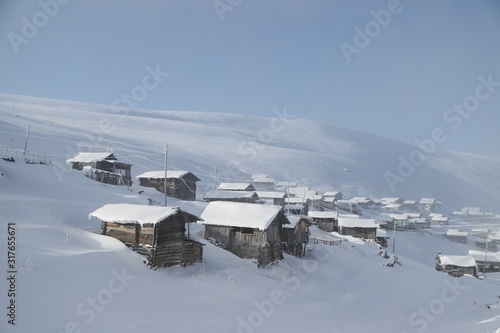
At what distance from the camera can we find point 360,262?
43469 mm

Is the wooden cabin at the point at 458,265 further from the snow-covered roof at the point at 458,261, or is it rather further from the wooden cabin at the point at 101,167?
the wooden cabin at the point at 101,167

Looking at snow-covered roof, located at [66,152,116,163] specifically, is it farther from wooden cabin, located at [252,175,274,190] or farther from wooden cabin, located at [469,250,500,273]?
wooden cabin, located at [469,250,500,273]

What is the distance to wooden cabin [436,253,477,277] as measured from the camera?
2317 inches

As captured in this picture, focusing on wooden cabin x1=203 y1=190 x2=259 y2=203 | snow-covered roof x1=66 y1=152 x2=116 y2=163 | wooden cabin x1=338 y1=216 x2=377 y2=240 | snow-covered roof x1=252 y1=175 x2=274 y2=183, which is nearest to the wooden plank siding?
snow-covered roof x1=66 y1=152 x2=116 y2=163

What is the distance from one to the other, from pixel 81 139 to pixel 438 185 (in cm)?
16060

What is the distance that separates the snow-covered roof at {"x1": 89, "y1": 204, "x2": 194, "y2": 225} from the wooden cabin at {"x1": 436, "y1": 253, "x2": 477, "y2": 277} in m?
52.8

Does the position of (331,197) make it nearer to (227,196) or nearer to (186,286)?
(227,196)

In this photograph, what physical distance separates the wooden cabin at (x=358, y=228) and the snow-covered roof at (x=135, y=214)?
45.6 m

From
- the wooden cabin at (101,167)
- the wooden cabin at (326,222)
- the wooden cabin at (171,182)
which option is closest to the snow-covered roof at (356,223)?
the wooden cabin at (326,222)

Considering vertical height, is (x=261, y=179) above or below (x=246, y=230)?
above

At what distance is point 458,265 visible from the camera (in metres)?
59.0

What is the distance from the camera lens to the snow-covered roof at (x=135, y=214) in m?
25.0

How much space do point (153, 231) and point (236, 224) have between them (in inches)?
384

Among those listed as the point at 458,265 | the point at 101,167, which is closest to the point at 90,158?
the point at 101,167
